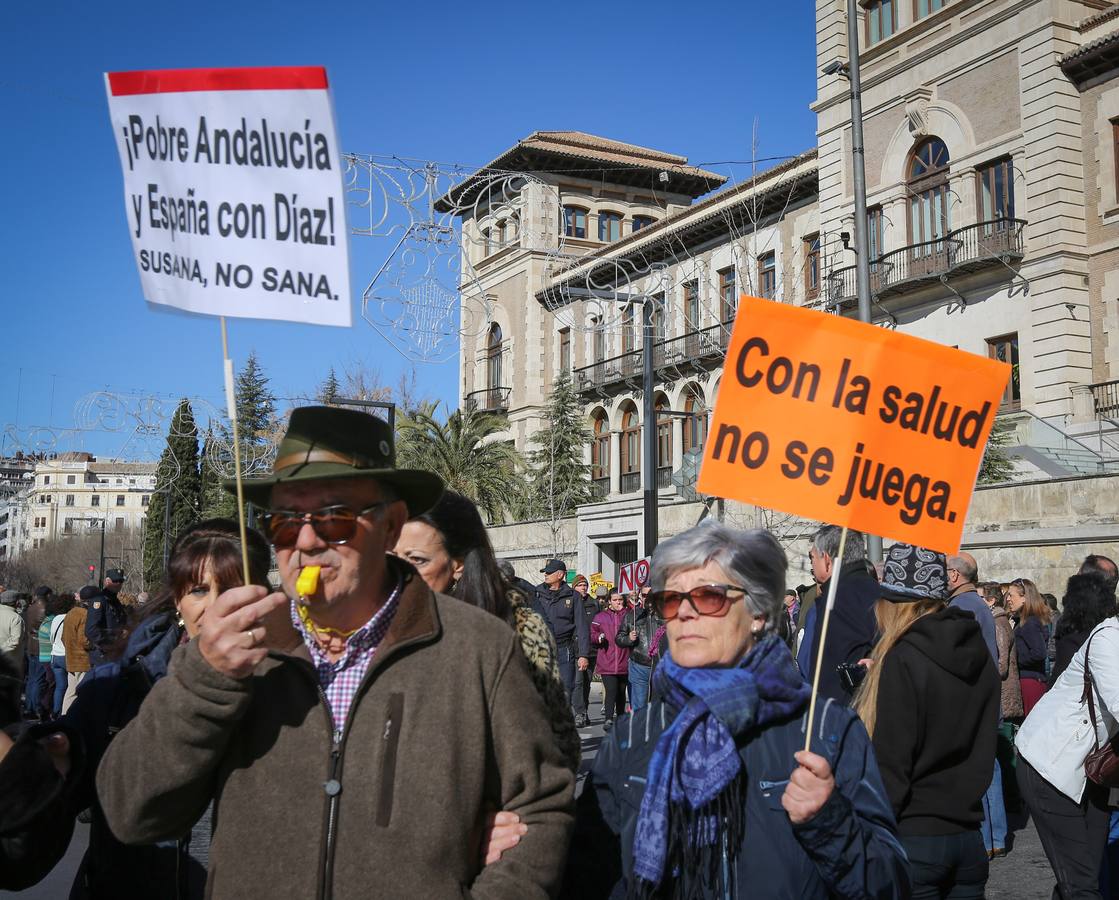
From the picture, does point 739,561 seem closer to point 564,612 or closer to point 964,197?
point 564,612

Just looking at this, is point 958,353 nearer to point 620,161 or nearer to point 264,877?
point 264,877

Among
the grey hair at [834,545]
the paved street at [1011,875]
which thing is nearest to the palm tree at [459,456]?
the paved street at [1011,875]

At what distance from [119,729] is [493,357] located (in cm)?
4638

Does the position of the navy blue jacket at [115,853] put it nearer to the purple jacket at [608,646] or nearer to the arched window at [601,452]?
the purple jacket at [608,646]

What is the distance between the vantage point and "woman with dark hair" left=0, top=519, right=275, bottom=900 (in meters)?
2.43

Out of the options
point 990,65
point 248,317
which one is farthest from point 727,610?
point 990,65

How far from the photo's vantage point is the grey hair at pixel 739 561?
3195 millimetres

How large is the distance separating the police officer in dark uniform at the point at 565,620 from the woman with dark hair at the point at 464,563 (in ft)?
27.9

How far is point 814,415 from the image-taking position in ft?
11.4

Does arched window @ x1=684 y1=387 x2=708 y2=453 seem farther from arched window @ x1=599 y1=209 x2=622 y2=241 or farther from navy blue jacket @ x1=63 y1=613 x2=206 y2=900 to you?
navy blue jacket @ x1=63 y1=613 x2=206 y2=900

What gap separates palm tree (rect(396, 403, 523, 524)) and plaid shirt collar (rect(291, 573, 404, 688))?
3544 centimetres

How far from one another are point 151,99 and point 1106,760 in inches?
177

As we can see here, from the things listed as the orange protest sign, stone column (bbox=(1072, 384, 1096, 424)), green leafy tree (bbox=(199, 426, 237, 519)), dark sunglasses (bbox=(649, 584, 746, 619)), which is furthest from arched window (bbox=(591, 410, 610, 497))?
dark sunglasses (bbox=(649, 584, 746, 619))

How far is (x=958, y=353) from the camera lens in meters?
3.68
